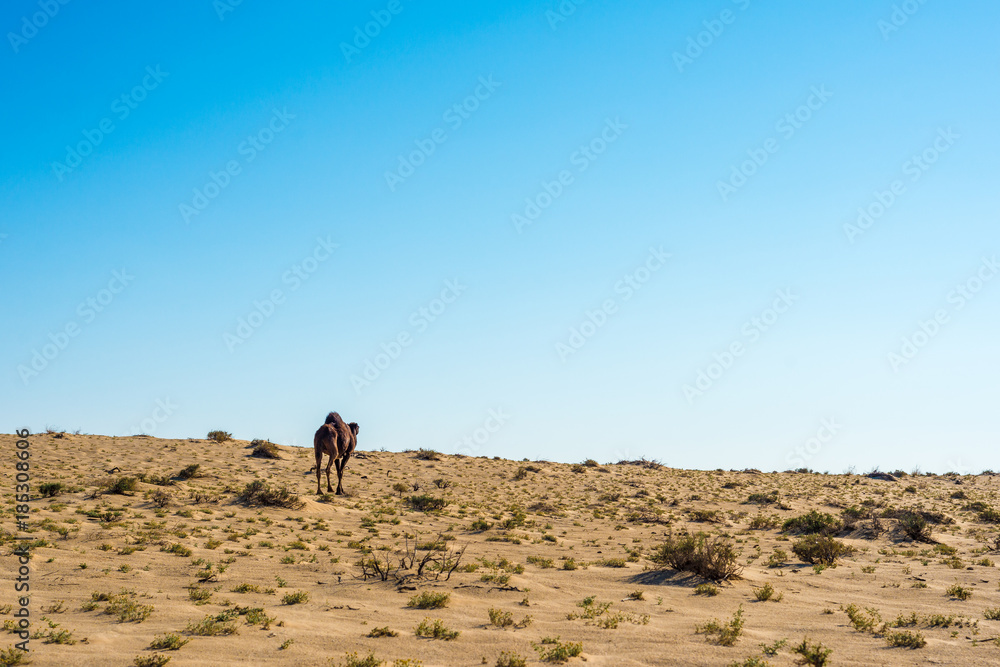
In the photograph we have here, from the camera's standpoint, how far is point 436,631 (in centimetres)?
962

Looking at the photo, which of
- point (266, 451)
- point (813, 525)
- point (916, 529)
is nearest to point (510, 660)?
point (813, 525)

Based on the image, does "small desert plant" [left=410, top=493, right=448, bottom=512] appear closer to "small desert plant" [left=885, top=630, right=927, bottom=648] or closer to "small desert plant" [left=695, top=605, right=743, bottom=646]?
"small desert plant" [left=695, top=605, right=743, bottom=646]

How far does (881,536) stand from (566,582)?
1375 cm

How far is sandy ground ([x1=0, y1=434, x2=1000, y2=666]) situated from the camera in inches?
358

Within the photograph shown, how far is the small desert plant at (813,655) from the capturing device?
8.54m

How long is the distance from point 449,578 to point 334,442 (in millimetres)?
13358

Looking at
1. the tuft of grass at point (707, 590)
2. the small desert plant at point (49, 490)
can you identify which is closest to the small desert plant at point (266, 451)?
the small desert plant at point (49, 490)

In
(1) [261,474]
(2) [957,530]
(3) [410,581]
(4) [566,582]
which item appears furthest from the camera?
(1) [261,474]

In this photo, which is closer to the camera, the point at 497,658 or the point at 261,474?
the point at 497,658

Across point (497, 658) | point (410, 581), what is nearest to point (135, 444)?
point (410, 581)

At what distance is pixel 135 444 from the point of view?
35031 millimetres

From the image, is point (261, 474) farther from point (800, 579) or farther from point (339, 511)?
point (800, 579)

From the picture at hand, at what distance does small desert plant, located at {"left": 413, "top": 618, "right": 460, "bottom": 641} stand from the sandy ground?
0.15 m

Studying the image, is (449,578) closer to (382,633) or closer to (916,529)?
(382,633)
